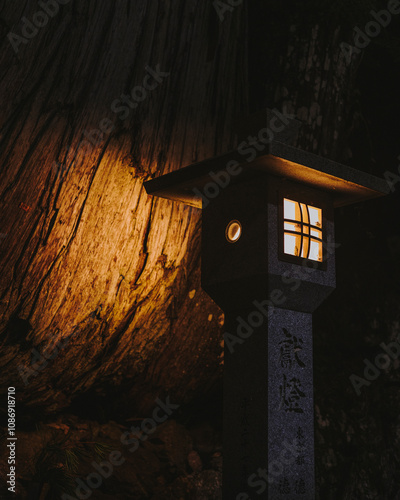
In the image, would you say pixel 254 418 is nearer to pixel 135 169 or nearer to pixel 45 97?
pixel 135 169

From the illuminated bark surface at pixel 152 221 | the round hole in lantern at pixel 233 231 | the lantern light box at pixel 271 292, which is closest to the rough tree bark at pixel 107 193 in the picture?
the illuminated bark surface at pixel 152 221

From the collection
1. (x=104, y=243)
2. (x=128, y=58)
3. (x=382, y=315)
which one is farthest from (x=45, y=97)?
(x=382, y=315)

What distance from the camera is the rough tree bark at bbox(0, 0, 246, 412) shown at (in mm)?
4527

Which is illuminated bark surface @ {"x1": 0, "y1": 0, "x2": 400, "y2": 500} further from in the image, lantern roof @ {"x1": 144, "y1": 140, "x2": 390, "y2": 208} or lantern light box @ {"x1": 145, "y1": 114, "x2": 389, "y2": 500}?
lantern light box @ {"x1": 145, "y1": 114, "x2": 389, "y2": 500}

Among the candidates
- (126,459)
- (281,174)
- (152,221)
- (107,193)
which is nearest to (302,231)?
(281,174)

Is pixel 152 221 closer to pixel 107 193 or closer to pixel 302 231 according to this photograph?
pixel 107 193

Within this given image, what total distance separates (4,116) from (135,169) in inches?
48.0

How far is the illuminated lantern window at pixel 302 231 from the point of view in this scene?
3.86 m

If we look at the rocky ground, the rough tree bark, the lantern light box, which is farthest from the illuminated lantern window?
the rocky ground

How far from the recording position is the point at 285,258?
12.4ft

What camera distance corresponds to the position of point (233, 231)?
13.3 ft

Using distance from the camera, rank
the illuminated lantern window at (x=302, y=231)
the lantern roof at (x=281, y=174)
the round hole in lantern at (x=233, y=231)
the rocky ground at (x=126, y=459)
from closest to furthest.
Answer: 1. the lantern roof at (x=281, y=174)
2. the illuminated lantern window at (x=302, y=231)
3. the round hole in lantern at (x=233, y=231)
4. the rocky ground at (x=126, y=459)

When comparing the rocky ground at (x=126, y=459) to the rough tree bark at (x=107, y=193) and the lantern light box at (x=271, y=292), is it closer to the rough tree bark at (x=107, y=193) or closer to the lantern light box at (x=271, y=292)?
the rough tree bark at (x=107, y=193)

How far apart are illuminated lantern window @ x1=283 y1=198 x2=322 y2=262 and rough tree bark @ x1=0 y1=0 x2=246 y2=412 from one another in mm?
1640
